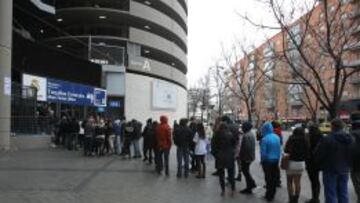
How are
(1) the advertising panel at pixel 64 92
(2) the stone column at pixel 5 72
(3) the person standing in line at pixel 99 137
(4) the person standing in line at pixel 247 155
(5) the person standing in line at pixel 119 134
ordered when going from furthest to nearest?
(1) the advertising panel at pixel 64 92 < (5) the person standing in line at pixel 119 134 < (2) the stone column at pixel 5 72 < (3) the person standing in line at pixel 99 137 < (4) the person standing in line at pixel 247 155

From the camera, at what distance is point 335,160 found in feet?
32.7

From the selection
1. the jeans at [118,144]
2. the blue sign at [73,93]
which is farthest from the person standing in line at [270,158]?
the blue sign at [73,93]

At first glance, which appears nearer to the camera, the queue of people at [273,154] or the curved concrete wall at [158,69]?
the queue of people at [273,154]

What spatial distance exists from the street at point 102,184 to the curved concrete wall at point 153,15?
117 feet

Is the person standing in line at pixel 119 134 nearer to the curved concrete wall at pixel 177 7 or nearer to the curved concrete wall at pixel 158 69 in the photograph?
the curved concrete wall at pixel 158 69

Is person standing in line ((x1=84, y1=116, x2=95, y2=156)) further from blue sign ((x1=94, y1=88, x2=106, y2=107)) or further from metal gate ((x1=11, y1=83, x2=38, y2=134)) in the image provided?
blue sign ((x1=94, y1=88, x2=106, y2=107))

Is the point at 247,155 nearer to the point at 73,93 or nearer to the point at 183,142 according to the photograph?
the point at 183,142

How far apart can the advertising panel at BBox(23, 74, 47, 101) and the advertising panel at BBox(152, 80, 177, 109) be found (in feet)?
86.5

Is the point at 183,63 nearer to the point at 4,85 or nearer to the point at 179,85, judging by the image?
the point at 179,85

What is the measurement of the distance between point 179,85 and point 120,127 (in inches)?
1783

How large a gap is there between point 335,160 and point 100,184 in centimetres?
637

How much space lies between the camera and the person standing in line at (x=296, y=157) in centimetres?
1165

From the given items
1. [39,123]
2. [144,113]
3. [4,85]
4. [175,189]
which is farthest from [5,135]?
[144,113]

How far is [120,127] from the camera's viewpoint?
2525 centimetres
